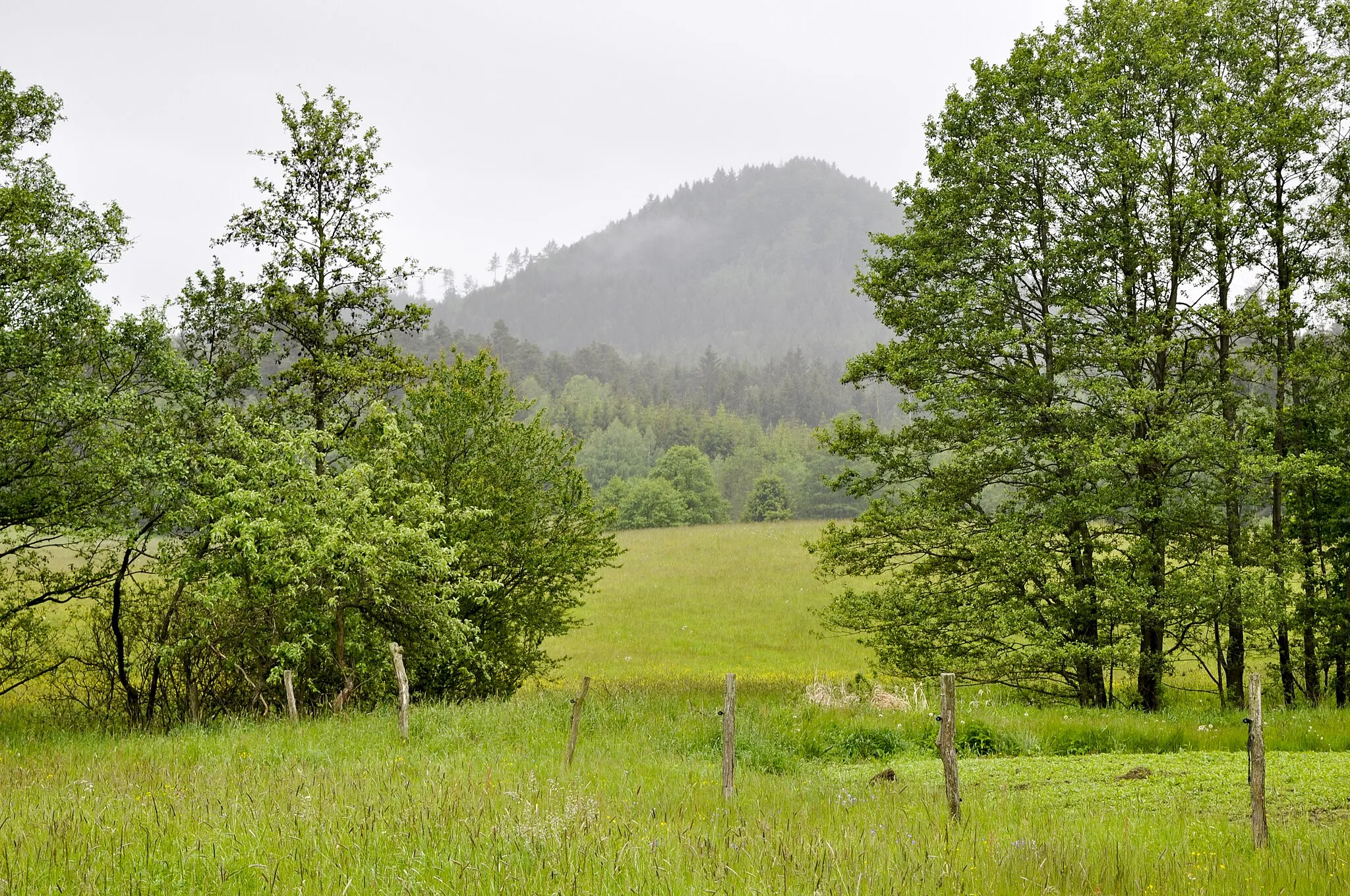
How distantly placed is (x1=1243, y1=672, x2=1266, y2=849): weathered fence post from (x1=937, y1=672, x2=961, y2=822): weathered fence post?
214 cm

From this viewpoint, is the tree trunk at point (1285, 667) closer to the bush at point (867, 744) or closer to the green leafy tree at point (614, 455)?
the bush at point (867, 744)

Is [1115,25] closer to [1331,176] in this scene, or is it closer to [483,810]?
[1331,176]

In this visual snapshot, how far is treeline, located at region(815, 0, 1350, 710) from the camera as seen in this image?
15.3 metres

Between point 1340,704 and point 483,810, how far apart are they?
56.2 feet

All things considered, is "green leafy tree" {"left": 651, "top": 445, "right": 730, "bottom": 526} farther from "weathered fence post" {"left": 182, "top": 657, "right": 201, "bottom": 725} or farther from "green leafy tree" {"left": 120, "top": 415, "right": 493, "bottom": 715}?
"weathered fence post" {"left": 182, "top": 657, "right": 201, "bottom": 725}

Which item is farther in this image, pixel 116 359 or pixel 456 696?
pixel 456 696

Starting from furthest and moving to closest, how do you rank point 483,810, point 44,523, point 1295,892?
point 44,523
point 483,810
point 1295,892

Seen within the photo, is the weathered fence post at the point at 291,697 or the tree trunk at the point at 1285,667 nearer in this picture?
the weathered fence post at the point at 291,697

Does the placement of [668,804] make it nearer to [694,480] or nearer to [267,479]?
[267,479]

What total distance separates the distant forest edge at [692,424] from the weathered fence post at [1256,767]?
47.3m

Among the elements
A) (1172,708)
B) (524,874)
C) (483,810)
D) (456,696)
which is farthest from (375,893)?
(1172,708)

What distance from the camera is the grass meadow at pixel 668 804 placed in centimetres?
518

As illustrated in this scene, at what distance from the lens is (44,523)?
1370 centimetres

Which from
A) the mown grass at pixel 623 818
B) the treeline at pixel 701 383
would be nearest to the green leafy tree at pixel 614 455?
the treeline at pixel 701 383
